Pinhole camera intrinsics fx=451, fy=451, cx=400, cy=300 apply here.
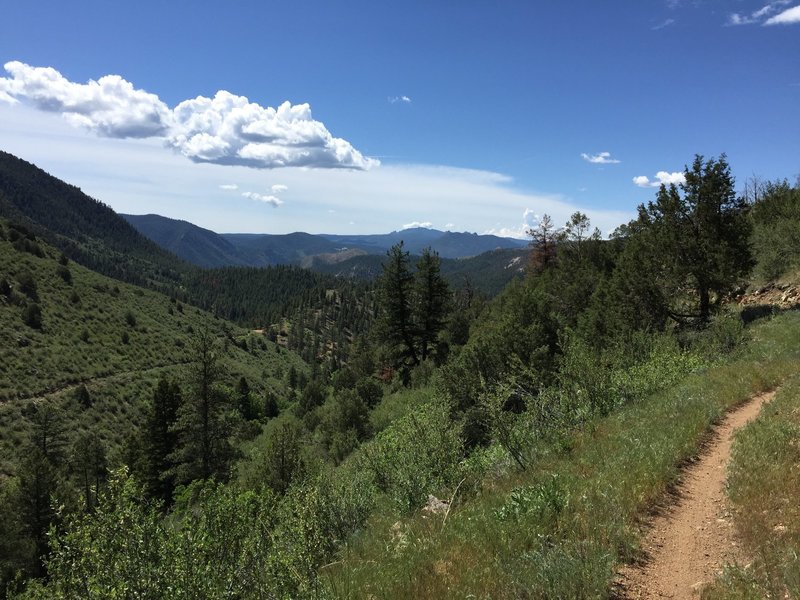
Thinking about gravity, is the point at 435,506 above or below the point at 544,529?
below

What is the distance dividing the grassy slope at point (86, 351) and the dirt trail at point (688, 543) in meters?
39.4

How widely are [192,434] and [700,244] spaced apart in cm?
2801

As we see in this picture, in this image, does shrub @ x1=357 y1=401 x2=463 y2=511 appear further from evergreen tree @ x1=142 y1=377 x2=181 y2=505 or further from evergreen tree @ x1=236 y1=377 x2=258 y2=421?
evergreen tree @ x1=236 y1=377 x2=258 y2=421

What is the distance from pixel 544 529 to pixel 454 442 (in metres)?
3.75

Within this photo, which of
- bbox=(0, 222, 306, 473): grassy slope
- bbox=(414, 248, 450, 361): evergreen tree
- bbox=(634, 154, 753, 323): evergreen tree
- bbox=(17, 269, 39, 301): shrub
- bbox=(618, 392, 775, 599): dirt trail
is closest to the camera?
bbox=(618, 392, 775, 599): dirt trail

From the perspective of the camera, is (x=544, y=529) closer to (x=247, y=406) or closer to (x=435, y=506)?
(x=435, y=506)

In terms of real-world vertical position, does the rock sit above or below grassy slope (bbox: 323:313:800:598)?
below

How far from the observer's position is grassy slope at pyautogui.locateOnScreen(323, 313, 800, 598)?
455 centimetres

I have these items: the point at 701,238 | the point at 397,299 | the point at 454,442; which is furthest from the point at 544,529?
the point at 397,299

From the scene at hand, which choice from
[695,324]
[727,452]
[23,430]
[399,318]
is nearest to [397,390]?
[399,318]

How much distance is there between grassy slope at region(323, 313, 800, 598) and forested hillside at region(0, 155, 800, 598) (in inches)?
1.3

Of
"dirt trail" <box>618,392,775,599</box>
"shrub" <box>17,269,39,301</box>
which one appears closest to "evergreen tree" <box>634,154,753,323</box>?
"dirt trail" <box>618,392,775,599</box>

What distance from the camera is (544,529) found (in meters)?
5.49

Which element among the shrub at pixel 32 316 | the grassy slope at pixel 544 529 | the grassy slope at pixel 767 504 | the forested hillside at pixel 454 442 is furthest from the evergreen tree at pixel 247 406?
the grassy slope at pixel 767 504
